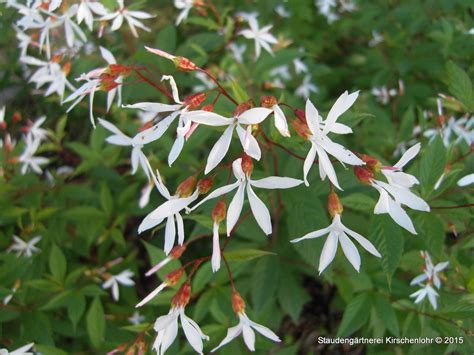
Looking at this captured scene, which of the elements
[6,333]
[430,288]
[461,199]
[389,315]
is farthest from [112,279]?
[461,199]

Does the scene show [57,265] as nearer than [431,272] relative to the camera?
No

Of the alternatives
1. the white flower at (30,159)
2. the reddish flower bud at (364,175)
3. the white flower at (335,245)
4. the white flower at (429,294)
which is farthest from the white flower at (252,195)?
the white flower at (30,159)

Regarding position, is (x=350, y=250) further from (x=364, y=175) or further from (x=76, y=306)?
(x=76, y=306)

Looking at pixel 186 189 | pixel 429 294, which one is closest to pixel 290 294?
pixel 429 294

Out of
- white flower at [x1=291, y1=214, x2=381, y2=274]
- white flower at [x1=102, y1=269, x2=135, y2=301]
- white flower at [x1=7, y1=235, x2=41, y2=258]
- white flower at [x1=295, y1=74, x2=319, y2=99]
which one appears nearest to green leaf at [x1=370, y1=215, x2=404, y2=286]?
white flower at [x1=291, y1=214, x2=381, y2=274]

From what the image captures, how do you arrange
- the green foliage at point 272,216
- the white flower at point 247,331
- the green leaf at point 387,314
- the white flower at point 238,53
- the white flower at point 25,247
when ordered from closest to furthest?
the white flower at point 247,331 < the green foliage at point 272,216 < the green leaf at point 387,314 < the white flower at point 25,247 < the white flower at point 238,53

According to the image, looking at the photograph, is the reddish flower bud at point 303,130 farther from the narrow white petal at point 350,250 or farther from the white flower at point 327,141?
the narrow white petal at point 350,250
